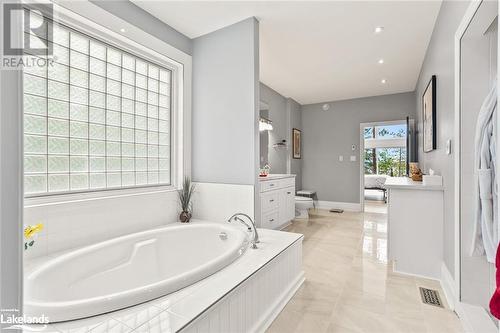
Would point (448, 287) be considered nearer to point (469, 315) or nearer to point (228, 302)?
point (469, 315)

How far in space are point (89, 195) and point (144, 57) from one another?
58.0 inches

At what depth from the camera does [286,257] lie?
196 centimetres

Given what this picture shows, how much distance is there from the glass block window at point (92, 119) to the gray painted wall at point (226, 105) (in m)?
0.40

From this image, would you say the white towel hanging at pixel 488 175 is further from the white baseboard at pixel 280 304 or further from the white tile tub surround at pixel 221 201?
the white tile tub surround at pixel 221 201

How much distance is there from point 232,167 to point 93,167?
1.30 m

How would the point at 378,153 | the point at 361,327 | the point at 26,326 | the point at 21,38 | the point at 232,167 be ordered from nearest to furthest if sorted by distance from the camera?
the point at 21,38, the point at 26,326, the point at 361,327, the point at 232,167, the point at 378,153

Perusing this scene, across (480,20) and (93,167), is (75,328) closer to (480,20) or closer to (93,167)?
(93,167)

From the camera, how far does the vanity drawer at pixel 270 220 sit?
10.5 ft

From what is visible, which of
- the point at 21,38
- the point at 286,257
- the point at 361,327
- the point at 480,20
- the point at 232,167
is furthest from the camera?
the point at 232,167

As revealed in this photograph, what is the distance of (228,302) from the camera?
1.27 metres

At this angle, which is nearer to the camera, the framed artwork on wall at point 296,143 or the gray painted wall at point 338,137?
the gray painted wall at point 338,137

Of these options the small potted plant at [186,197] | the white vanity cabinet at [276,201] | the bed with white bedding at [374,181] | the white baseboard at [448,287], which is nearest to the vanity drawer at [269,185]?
the white vanity cabinet at [276,201]

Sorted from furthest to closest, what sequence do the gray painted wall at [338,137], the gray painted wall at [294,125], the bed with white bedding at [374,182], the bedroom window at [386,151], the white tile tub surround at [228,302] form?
the bedroom window at [386,151]
the bed with white bedding at [374,182]
the gray painted wall at [294,125]
the gray painted wall at [338,137]
the white tile tub surround at [228,302]

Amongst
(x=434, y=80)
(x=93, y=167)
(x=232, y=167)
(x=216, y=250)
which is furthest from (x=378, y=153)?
(x=93, y=167)
